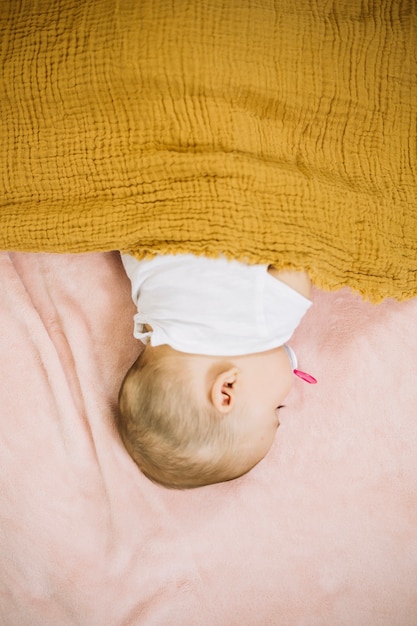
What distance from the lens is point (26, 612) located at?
1145 millimetres

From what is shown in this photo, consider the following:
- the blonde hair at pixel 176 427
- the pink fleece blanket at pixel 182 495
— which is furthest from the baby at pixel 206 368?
the pink fleece blanket at pixel 182 495

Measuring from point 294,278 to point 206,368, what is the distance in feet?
0.77

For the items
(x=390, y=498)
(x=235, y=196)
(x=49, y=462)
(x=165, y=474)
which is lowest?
(x=390, y=498)

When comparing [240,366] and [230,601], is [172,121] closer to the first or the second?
[240,366]

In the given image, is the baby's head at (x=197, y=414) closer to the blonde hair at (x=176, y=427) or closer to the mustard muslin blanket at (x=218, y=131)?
the blonde hair at (x=176, y=427)

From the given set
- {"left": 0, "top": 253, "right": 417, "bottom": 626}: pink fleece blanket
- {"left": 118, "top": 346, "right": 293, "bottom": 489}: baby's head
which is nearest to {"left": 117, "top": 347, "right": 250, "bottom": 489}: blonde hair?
{"left": 118, "top": 346, "right": 293, "bottom": 489}: baby's head

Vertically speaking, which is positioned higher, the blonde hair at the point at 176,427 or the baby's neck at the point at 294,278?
the baby's neck at the point at 294,278

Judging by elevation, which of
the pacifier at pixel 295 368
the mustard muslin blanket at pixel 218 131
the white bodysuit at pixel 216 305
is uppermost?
the mustard muslin blanket at pixel 218 131

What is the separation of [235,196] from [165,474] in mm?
515

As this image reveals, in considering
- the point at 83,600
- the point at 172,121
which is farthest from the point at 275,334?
the point at 83,600

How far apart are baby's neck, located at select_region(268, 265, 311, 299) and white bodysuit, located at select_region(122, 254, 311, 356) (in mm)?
18

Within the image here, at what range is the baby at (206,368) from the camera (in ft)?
3.12

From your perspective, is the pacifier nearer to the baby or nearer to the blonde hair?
the baby

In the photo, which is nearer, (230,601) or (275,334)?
(275,334)
